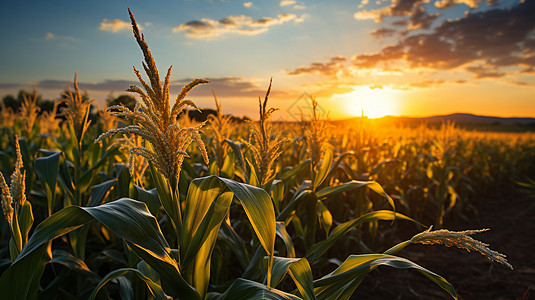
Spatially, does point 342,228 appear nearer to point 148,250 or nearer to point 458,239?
point 458,239

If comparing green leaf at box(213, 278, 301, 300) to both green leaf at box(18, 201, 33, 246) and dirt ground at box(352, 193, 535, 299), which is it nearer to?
green leaf at box(18, 201, 33, 246)

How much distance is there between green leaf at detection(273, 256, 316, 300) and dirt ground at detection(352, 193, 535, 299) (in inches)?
113

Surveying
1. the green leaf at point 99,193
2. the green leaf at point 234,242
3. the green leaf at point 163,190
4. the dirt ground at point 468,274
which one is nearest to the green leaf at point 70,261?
the green leaf at point 99,193

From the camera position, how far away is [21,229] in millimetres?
1936

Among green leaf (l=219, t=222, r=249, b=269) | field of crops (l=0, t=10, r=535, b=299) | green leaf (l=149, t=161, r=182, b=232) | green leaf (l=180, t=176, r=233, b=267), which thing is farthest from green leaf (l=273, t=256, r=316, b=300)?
green leaf (l=219, t=222, r=249, b=269)

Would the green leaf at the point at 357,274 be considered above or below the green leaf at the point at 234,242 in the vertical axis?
above

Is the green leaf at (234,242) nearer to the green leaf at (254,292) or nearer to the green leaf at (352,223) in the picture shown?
the green leaf at (352,223)

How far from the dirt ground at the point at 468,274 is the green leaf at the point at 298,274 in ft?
9.45

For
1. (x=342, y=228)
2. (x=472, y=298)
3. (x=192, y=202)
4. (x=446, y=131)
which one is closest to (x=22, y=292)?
(x=192, y=202)

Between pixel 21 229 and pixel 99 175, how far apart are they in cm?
213

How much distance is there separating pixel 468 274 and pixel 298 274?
4.55m

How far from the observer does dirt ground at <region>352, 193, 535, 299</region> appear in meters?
4.25

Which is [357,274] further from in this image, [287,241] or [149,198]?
[149,198]

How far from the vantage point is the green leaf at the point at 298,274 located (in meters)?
1.50
